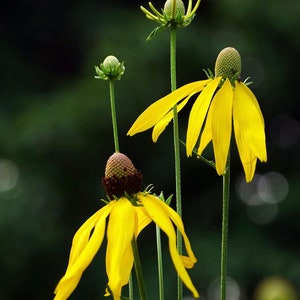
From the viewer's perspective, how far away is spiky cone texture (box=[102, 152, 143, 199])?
99 centimetres

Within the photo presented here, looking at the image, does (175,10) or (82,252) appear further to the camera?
(175,10)

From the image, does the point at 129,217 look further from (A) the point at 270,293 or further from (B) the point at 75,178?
(B) the point at 75,178

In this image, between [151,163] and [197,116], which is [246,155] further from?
[151,163]

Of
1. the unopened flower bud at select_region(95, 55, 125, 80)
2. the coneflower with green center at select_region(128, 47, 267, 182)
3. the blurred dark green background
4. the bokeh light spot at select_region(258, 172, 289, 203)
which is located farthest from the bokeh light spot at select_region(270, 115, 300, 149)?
the coneflower with green center at select_region(128, 47, 267, 182)

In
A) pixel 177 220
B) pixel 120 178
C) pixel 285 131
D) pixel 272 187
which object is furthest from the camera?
pixel 285 131

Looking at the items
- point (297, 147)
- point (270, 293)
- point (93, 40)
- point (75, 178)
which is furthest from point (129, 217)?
point (93, 40)

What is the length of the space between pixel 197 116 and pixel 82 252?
0.55 feet

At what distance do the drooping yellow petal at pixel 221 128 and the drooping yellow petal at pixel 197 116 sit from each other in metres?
0.01

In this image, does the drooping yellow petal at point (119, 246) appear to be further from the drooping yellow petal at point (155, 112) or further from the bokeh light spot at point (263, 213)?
the bokeh light spot at point (263, 213)

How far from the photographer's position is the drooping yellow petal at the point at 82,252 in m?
0.89

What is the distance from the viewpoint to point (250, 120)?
0.98 metres

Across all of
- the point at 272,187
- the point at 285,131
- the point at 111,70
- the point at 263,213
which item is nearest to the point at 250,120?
the point at 111,70

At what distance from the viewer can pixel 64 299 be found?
2.92ft

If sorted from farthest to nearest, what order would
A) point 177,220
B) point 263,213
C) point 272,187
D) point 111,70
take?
point 272,187
point 263,213
point 111,70
point 177,220
